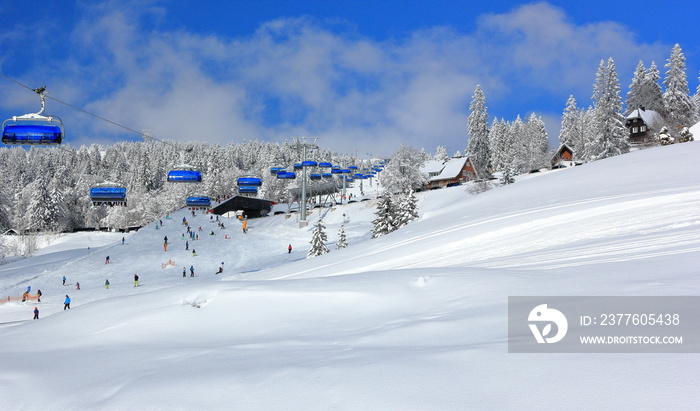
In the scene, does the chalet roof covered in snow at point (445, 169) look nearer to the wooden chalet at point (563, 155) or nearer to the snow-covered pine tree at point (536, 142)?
the snow-covered pine tree at point (536, 142)

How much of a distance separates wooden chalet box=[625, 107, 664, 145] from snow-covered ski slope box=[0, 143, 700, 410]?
50063 mm

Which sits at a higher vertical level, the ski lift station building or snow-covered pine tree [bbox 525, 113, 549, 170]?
snow-covered pine tree [bbox 525, 113, 549, 170]

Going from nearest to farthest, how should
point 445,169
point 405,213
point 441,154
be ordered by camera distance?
1. point 405,213
2. point 445,169
3. point 441,154

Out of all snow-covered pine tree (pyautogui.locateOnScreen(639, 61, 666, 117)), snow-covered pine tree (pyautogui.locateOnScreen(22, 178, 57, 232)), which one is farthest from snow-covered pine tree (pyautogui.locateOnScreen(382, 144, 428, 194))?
snow-covered pine tree (pyautogui.locateOnScreen(22, 178, 57, 232))

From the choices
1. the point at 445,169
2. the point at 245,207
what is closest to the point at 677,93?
the point at 445,169

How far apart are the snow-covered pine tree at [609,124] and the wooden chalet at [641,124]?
9.45 metres

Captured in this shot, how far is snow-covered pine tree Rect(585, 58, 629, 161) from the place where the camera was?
44.1 m

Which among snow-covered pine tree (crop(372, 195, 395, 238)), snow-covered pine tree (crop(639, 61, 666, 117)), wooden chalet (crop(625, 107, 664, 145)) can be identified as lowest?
snow-covered pine tree (crop(372, 195, 395, 238))

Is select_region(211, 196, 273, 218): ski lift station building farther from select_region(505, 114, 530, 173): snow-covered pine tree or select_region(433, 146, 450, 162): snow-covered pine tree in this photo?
select_region(433, 146, 450, 162): snow-covered pine tree

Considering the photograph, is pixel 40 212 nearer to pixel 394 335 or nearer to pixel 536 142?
pixel 394 335

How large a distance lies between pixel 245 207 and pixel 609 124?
54448 millimetres

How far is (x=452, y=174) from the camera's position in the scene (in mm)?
74062

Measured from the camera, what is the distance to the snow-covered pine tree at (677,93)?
52.3 m
